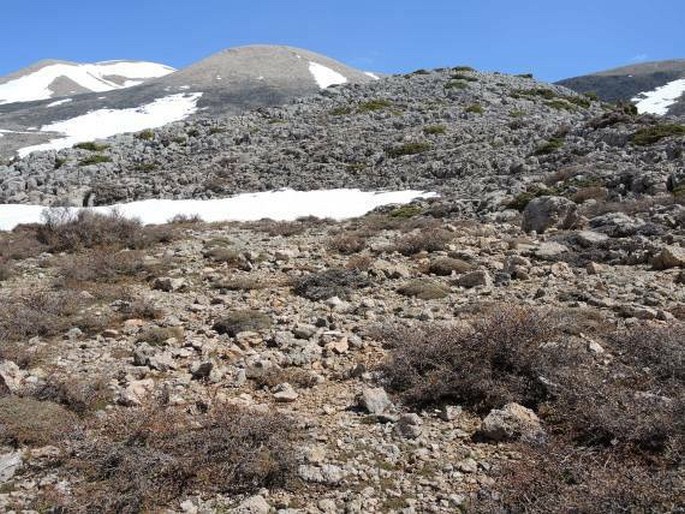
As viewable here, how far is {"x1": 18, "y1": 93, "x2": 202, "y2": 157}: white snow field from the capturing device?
2936 inches

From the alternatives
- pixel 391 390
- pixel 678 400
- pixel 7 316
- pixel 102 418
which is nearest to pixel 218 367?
pixel 102 418

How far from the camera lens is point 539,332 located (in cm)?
720

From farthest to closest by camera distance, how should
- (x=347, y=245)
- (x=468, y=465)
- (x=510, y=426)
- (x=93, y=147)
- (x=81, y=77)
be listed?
1. (x=81, y=77)
2. (x=93, y=147)
3. (x=347, y=245)
4. (x=510, y=426)
5. (x=468, y=465)

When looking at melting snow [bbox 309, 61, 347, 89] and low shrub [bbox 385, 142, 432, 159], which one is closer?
low shrub [bbox 385, 142, 432, 159]

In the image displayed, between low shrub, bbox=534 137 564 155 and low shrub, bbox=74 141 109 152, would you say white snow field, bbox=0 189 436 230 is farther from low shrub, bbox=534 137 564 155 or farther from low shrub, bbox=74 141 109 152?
low shrub, bbox=74 141 109 152

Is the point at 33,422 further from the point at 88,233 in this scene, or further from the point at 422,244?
the point at 88,233

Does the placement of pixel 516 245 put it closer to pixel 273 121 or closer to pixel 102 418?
pixel 102 418

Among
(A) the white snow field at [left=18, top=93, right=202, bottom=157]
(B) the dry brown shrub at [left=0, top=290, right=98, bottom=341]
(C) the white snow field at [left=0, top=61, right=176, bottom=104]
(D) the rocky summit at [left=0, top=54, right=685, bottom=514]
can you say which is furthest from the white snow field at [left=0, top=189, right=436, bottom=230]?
(C) the white snow field at [left=0, top=61, right=176, bottom=104]

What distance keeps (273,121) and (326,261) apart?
25.9 meters

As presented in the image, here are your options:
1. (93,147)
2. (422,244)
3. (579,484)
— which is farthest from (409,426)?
(93,147)

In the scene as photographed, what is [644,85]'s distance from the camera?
107000 mm

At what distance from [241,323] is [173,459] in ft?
12.5

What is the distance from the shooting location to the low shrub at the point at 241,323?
889 centimetres

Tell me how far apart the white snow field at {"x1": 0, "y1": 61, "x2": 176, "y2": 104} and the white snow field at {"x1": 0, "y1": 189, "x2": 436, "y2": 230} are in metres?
109
